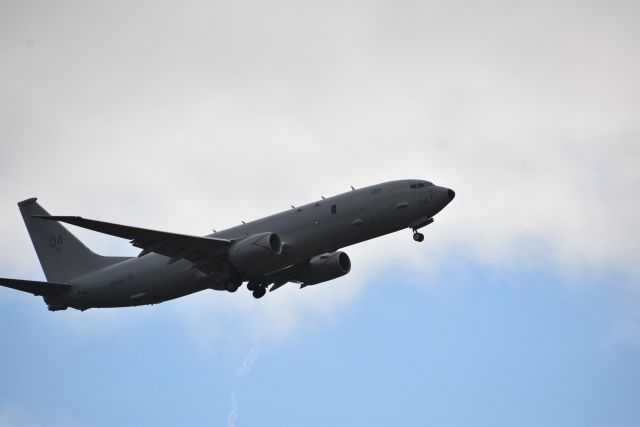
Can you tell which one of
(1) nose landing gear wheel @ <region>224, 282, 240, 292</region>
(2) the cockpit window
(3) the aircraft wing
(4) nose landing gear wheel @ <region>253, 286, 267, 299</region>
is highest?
(2) the cockpit window

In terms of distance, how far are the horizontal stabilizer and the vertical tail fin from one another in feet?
6.46

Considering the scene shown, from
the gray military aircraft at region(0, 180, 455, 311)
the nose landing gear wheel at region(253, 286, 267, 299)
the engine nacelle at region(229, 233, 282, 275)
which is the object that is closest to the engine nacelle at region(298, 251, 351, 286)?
the gray military aircraft at region(0, 180, 455, 311)

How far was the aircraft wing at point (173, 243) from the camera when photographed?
50.0 metres

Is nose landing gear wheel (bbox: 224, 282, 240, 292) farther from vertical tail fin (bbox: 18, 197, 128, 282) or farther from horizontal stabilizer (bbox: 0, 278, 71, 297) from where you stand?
horizontal stabilizer (bbox: 0, 278, 71, 297)

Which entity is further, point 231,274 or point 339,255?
point 339,255

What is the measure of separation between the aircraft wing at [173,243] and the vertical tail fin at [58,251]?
7231 mm

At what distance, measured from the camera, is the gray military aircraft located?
51156 millimetres

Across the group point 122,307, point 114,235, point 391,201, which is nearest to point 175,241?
point 114,235

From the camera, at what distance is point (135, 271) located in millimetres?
55906

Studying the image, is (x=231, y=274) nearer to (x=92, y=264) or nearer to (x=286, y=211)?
(x=286, y=211)

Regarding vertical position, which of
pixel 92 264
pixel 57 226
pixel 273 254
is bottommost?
pixel 273 254

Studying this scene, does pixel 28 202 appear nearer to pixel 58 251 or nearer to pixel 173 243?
pixel 58 251

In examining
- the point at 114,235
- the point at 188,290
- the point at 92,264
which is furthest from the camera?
the point at 92,264

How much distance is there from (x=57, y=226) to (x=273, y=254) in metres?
18.7
